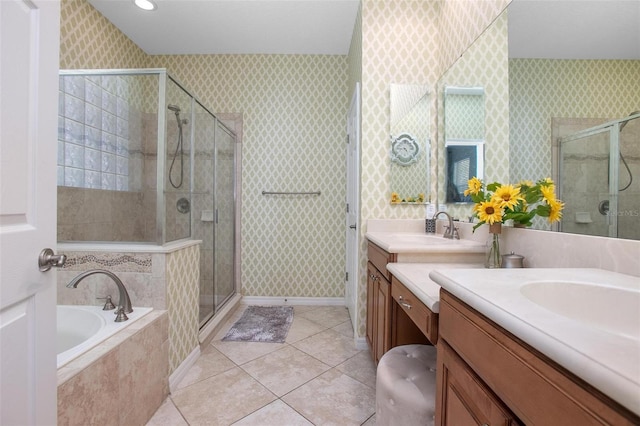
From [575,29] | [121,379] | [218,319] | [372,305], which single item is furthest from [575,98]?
[218,319]

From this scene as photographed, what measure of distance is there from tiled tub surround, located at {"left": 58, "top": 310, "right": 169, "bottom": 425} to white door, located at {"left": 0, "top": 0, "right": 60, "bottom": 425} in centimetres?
29

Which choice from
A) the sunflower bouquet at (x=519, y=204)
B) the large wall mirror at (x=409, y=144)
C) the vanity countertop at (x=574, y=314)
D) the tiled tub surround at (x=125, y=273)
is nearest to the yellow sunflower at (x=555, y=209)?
the sunflower bouquet at (x=519, y=204)

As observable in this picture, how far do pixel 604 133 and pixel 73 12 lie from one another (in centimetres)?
341

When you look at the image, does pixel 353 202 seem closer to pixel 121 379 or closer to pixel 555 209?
pixel 555 209

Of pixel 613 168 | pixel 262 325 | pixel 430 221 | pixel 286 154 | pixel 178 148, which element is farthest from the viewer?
pixel 286 154

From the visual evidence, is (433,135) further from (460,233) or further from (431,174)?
(460,233)

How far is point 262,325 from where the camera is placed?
260cm

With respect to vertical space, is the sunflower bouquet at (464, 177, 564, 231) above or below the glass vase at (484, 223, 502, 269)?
above

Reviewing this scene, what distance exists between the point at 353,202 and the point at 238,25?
2016 mm

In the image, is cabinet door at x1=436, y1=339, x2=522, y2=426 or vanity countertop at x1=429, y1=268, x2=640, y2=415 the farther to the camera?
cabinet door at x1=436, y1=339, x2=522, y2=426

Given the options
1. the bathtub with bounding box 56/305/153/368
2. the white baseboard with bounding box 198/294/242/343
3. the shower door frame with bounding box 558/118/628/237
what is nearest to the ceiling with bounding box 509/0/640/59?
the shower door frame with bounding box 558/118/628/237

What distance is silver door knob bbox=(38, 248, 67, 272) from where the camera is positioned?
2.48ft

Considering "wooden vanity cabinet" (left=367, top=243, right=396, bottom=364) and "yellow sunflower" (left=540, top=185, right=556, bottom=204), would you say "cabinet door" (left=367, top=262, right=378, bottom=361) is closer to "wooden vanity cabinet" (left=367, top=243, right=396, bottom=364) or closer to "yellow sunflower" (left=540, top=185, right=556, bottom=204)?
"wooden vanity cabinet" (left=367, top=243, right=396, bottom=364)

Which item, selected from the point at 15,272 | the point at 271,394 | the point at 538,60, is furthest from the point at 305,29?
the point at 271,394
